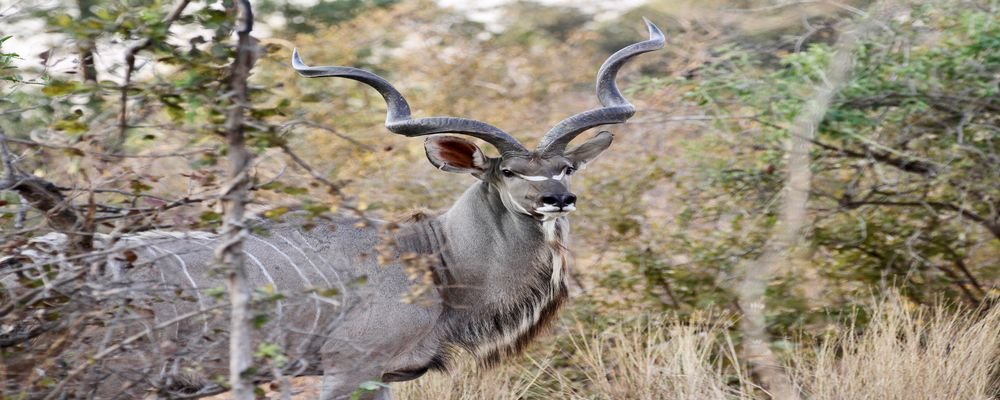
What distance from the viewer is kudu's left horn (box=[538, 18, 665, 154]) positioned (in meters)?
4.02

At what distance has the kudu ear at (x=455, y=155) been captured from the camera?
158 inches

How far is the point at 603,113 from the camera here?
4074 millimetres

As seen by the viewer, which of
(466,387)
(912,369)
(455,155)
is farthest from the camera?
(466,387)

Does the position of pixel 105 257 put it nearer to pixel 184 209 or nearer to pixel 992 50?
pixel 184 209

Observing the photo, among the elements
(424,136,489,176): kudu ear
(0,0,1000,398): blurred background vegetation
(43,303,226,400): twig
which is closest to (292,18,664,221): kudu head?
(424,136,489,176): kudu ear

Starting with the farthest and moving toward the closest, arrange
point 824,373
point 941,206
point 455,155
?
point 941,206 < point 455,155 < point 824,373

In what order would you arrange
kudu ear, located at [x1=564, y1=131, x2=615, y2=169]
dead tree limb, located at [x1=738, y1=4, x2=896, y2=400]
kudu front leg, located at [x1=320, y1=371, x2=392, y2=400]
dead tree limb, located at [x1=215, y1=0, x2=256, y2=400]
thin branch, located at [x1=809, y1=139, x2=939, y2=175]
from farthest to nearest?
thin branch, located at [x1=809, y1=139, x2=939, y2=175], dead tree limb, located at [x1=738, y1=4, x2=896, y2=400], kudu ear, located at [x1=564, y1=131, x2=615, y2=169], kudu front leg, located at [x1=320, y1=371, x2=392, y2=400], dead tree limb, located at [x1=215, y1=0, x2=256, y2=400]

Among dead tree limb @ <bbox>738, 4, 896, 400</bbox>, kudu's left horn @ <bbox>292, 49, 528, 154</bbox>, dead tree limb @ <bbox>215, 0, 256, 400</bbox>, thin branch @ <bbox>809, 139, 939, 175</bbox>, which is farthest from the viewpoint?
thin branch @ <bbox>809, 139, 939, 175</bbox>

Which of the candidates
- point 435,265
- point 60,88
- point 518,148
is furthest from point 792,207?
point 60,88

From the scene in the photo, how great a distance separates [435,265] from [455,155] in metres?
0.47

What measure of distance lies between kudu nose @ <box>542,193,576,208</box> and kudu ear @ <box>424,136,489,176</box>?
16.4 inches

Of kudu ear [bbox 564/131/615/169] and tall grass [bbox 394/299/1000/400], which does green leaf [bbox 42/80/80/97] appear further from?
kudu ear [bbox 564/131/615/169]

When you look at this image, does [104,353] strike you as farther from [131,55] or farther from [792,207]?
[792,207]

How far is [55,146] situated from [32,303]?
1.49ft
